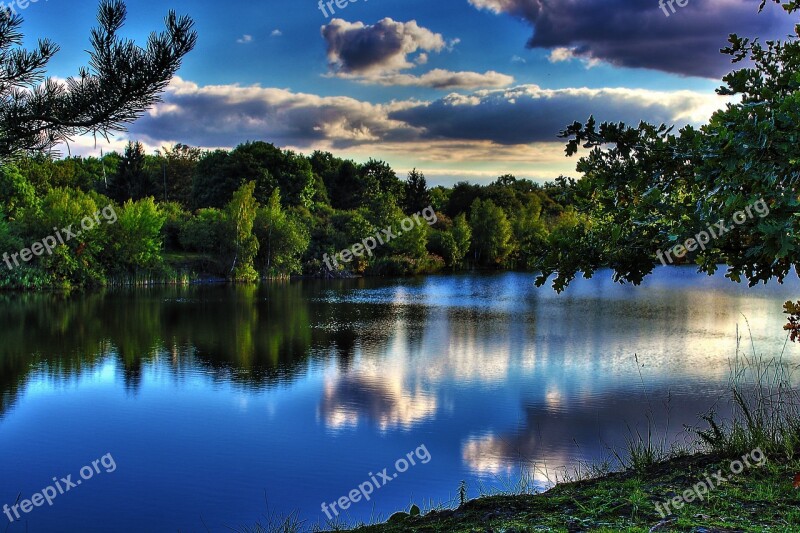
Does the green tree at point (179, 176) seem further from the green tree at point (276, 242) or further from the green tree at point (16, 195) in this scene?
the green tree at point (16, 195)

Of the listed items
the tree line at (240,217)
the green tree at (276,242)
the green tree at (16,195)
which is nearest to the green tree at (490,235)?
the tree line at (240,217)

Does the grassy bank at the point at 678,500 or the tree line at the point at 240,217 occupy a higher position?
the tree line at the point at 240,217

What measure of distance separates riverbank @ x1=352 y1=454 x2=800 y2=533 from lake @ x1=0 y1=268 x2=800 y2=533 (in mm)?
2315

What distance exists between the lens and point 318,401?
12.4 m

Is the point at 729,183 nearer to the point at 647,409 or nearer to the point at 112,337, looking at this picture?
the point at 647,409

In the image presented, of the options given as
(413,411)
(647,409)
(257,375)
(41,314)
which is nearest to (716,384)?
(647,409)

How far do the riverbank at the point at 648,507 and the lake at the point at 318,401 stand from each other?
2.31m

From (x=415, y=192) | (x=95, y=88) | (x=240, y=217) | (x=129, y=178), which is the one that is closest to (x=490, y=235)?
(x=415, y=192)

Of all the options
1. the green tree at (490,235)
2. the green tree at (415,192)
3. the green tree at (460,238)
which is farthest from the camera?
the green tree at (415,192)

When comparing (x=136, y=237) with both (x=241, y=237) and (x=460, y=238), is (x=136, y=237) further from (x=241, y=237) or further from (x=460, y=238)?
(x=460, y=238)

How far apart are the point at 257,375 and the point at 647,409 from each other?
794 centimetres

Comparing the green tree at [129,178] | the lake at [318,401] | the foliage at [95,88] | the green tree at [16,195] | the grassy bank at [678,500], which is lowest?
the lake at [318,401]

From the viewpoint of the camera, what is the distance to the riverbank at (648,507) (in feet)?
12.1

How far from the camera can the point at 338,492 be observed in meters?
8.09
